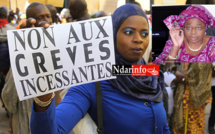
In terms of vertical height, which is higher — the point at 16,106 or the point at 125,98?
the point at 125,98

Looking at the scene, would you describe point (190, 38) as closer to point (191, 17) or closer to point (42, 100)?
point (191, 17)

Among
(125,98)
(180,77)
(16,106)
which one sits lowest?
(16,106)

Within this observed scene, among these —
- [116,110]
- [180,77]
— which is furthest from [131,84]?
[180,77]

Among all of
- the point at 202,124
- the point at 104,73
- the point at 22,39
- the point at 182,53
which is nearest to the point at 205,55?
the point at 182,53

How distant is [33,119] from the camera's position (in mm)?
1079

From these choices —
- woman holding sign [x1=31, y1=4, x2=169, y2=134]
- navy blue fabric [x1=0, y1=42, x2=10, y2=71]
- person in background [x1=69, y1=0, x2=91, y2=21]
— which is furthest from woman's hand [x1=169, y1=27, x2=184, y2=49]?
navy blue fabric [x1=0, y1=42, x2=10, y2=71]

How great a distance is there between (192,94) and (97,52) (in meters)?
1.75

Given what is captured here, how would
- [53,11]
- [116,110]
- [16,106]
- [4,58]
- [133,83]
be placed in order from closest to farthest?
[116,110]
[133,83]
[53,11]
[16,106]
[4,58]

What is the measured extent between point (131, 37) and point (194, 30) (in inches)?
25.9

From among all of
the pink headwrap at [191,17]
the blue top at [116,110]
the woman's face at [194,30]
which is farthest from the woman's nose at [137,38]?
the woman's face at [194,30]

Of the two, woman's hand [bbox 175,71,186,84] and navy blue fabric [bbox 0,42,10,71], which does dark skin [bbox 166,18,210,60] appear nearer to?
woman's hand [bbox 175,71,186,84]

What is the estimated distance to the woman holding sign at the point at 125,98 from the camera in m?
1.33

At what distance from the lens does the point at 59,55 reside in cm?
116

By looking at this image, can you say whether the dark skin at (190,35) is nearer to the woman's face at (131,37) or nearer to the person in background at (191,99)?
the woman's face at (131,37)
